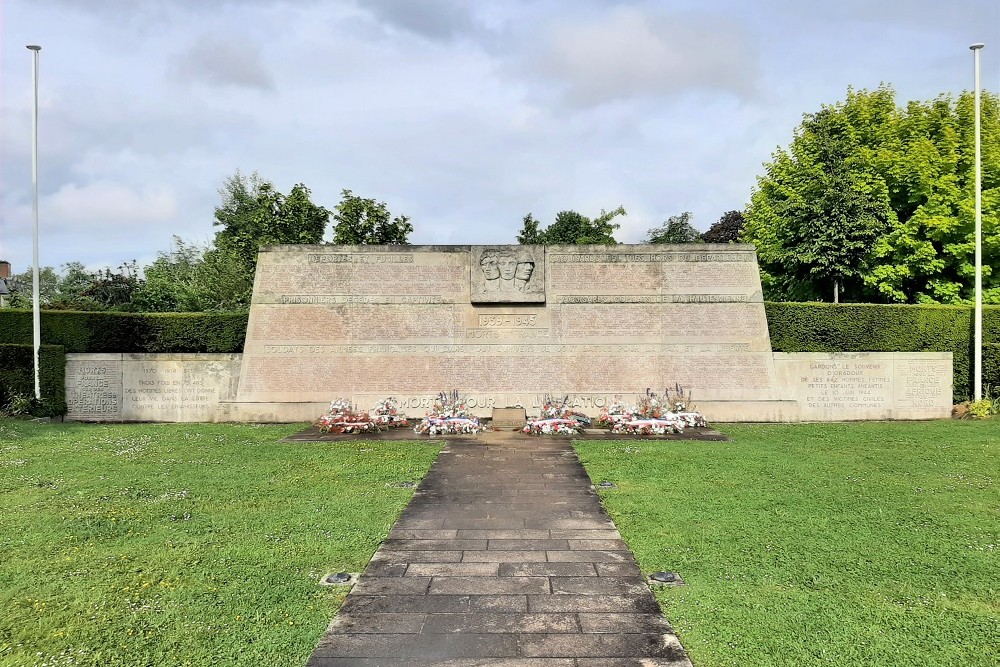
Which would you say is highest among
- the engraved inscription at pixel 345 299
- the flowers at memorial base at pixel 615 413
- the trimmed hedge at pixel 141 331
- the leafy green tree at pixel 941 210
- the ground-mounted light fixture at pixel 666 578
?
the leafy green tree at pixel 941 210

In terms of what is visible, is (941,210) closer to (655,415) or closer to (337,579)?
(655,415)

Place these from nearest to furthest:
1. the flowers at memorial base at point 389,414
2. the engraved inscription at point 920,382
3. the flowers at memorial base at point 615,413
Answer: the flowers at memorial base at point 615,413, the flowers at memorial base at point 389,414, the engraved inscription at point 920,382

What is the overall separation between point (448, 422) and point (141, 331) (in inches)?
324

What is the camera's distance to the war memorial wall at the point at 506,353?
11.6m

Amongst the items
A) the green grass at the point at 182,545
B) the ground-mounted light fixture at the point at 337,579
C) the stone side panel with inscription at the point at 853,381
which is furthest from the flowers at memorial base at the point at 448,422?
the stone side panel with inscription at the point at 853,381

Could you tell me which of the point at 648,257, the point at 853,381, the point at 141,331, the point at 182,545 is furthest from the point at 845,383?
the point at 141,331

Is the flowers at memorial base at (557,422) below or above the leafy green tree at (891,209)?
below

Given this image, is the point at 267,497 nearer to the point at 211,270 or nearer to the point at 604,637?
the point at 604,637

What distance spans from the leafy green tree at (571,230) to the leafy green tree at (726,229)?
648 centimetres

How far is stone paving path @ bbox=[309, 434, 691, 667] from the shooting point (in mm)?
3084

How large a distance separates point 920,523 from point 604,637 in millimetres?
3690

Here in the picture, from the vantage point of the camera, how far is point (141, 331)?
1340cm

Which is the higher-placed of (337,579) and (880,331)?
(880,331)

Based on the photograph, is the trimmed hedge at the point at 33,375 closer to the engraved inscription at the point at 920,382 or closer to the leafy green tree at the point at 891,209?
the engraved inscription at the point at 920,382
